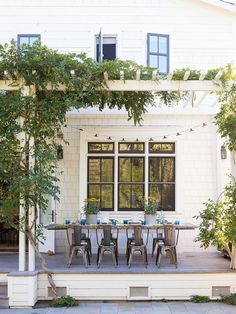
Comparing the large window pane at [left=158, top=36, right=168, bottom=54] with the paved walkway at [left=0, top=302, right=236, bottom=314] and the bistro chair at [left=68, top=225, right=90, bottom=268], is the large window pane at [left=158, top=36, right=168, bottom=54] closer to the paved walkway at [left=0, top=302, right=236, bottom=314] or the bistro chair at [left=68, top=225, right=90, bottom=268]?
the bistro chair at [left=68, top=225, right=90, bottom=268]

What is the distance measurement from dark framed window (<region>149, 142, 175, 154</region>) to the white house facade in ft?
0.08

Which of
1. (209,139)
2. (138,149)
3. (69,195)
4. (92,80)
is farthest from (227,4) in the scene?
(69,195)

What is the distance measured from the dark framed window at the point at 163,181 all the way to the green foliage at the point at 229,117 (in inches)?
104

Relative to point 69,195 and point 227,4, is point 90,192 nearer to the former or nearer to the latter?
point 69,195

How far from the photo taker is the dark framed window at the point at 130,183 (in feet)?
38.2

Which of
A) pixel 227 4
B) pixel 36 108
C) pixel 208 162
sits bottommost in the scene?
pixel 208 162

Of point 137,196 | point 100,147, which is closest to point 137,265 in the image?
point 137,196

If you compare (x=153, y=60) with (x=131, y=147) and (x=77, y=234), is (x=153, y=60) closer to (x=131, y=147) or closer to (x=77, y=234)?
(x=131, y=147)

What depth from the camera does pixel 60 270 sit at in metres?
8.62

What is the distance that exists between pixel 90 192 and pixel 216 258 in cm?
318

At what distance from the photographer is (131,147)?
11734 mm

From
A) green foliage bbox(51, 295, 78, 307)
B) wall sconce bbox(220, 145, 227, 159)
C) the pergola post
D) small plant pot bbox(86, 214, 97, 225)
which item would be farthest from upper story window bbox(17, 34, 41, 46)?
green foliage bbox(51, 295, 78, 307)

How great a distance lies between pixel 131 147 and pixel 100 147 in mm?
714

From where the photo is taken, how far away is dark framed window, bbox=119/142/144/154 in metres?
11.7
